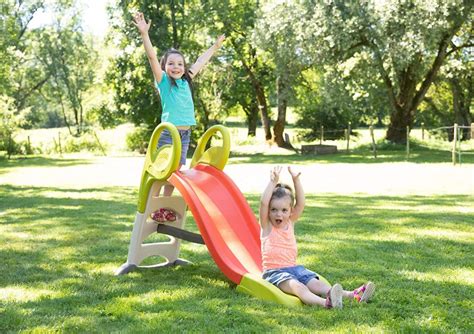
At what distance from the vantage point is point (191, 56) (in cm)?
2719

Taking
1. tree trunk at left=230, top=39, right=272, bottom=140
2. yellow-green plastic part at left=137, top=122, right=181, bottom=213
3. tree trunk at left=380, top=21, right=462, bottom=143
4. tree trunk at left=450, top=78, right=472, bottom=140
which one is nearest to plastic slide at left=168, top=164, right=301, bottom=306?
yellow-green plastic part at left=137, top=122, right=181, bottom=213

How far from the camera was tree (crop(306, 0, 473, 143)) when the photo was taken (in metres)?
18.7

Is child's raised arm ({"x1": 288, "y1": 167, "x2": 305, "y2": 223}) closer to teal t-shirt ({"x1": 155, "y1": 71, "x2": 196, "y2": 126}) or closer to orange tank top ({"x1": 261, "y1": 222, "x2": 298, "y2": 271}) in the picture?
orange tank top ({"x1": 261, "y1": 222, "x2": 298, "y2": 271})

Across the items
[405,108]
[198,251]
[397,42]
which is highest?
[397,42]

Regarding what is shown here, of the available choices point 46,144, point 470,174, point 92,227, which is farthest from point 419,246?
point 46,144

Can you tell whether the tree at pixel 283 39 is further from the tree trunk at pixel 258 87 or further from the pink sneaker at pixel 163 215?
the pink sneaker at pixel 163 215

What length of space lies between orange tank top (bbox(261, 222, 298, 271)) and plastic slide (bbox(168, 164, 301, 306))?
15 cm

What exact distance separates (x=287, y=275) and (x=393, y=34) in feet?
56.6

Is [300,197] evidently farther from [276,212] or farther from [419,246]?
[419,246]

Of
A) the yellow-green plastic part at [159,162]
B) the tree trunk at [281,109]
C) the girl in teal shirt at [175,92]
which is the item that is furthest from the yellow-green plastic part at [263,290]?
the tree trunk at [281,109]

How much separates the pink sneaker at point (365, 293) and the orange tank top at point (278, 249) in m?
0.55

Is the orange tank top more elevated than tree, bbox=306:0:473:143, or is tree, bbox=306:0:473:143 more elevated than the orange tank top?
tree, bbox=306:0:473:143

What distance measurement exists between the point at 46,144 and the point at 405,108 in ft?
61.5

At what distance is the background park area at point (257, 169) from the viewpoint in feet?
13.0
